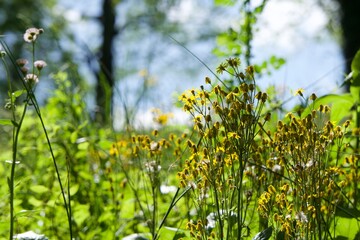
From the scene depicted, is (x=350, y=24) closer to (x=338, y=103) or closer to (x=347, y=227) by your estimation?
(x=338, y=103)

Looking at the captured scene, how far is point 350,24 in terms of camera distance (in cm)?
884

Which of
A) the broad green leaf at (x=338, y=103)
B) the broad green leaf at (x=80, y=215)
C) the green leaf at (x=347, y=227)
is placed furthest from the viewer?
the broad green leaf at (x=80, y=215)

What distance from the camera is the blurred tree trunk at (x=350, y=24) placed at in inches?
346

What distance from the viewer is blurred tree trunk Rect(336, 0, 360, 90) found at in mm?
8789

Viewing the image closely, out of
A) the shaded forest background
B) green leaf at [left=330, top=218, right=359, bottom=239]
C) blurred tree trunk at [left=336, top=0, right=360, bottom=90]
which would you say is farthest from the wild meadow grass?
blurred tree trunk at [left=336, top=0, right=360, bottom=90]

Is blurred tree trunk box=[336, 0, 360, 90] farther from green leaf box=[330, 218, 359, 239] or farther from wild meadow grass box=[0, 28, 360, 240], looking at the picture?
green leaf box=[330, 218, 359, 239]

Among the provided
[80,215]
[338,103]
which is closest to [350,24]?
[338,103]

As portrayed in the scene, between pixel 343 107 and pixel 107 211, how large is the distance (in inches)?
38.4

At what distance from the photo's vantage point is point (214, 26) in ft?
54.7

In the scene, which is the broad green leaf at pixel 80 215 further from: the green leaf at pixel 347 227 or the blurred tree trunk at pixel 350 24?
the blurred tree trunk at pixel 350 24

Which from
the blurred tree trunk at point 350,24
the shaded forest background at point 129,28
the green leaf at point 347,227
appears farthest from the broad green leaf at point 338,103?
the blurred tree trunk at point 350,24

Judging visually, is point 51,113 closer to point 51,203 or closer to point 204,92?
point 51,203

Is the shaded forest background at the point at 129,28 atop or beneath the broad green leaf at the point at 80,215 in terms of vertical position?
atop

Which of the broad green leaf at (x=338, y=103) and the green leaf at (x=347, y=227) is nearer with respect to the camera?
the green leaf at (x=347, y=227)
